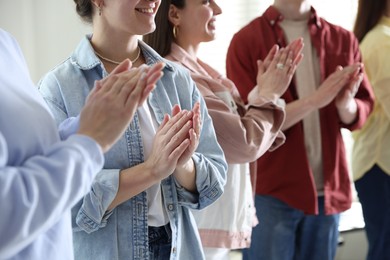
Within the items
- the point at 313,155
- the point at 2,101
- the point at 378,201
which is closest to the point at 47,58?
the point at 313,155

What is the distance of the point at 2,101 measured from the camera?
0.87 meters

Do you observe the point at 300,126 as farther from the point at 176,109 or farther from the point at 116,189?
the point at 116,189

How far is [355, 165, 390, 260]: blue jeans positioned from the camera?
251 centimetres

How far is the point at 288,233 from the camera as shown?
2.19m

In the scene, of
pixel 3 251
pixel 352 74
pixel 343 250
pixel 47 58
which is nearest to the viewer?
pixel 3 251

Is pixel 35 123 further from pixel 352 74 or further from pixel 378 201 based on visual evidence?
pixel 378 201

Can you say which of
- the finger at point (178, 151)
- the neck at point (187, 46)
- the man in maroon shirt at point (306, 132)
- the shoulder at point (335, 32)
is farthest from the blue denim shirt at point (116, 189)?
the shoulder at point (335, 32)

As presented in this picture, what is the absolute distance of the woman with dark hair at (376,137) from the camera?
97.4 inches

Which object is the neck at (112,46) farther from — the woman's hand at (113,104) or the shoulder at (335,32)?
the shoulder at (335,32)

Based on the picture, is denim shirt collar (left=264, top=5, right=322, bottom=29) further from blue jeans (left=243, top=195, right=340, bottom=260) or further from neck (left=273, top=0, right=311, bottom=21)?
blue jeans (left=243, top=195, right=340, bottom=260)

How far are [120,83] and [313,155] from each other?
1.39 metres

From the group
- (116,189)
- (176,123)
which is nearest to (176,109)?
(176,123)

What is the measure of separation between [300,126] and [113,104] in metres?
1.36

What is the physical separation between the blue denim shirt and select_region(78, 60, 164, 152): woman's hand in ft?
1.07
